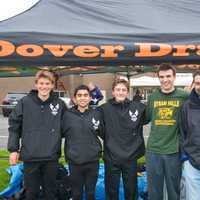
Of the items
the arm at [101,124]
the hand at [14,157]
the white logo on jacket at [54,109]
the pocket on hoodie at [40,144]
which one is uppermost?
the white logo on jacket at [54,109]

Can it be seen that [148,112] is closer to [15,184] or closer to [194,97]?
[194,97]

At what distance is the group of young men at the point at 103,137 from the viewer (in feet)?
14.4

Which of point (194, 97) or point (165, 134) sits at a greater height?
point (194, 97)

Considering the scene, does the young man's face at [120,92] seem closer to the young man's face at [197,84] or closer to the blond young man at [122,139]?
the blond young man at [122,139]

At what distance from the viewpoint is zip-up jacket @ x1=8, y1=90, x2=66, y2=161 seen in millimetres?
4418

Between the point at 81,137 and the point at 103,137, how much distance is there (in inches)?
12.5

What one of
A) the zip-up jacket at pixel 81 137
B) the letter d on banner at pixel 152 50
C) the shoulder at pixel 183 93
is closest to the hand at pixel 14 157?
the zip-up jacket at pixel 81 137

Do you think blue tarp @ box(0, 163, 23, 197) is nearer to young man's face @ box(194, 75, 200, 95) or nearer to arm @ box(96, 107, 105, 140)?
arm @ box(96, 107, 105, 140)

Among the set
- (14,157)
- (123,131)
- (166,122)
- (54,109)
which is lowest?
(14,157)

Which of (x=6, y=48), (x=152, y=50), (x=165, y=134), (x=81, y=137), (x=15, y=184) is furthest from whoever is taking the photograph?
(x=15, y=184)

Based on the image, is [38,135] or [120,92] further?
[120,92]

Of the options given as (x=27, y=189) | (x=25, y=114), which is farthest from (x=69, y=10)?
(x=27, y=189)

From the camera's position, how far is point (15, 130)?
4.52 m

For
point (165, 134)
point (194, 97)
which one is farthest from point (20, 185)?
point (194, 97)
